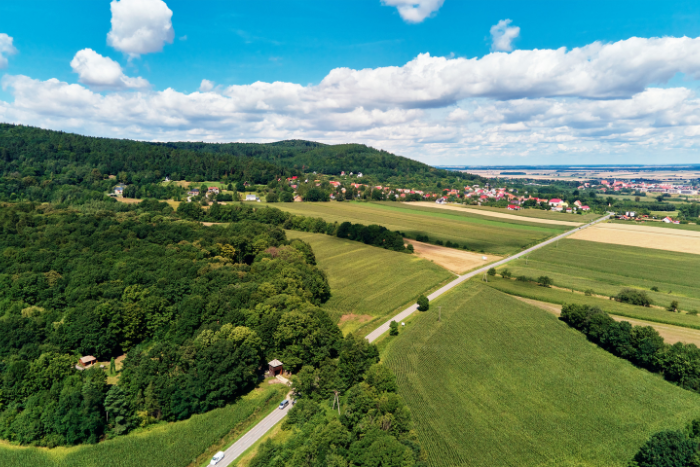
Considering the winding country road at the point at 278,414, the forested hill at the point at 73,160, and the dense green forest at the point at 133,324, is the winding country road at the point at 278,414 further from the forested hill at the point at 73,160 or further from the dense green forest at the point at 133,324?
the forested hill at the point at 73,160

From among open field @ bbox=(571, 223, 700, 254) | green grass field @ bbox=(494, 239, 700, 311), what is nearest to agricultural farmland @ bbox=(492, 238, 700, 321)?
green grass field @ bbox=(494, 239, 700, 311)

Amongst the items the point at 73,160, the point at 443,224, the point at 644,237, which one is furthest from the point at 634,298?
the point at 73,160

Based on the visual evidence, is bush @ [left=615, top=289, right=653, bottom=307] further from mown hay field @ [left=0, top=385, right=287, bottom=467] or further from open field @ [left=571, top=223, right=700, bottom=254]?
mown hay field @ [left=0, top=385, right=287, bottom=467]

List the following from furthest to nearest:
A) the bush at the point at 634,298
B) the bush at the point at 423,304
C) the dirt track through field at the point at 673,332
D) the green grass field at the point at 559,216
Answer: the green grass field at the point at 559,216
the bush at the point at 423,304
the bush at the point at 634,298
the dirt track through field at the point at 673,332

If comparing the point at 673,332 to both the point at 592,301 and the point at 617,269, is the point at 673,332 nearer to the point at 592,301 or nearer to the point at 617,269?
the point at 592,301

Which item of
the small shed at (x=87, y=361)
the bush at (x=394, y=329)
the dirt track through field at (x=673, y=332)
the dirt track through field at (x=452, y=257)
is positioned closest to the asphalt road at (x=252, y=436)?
the bush at (x=394, y=329)

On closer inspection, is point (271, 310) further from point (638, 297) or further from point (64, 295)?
point (638, 297)

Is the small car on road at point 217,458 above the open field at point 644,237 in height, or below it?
below
